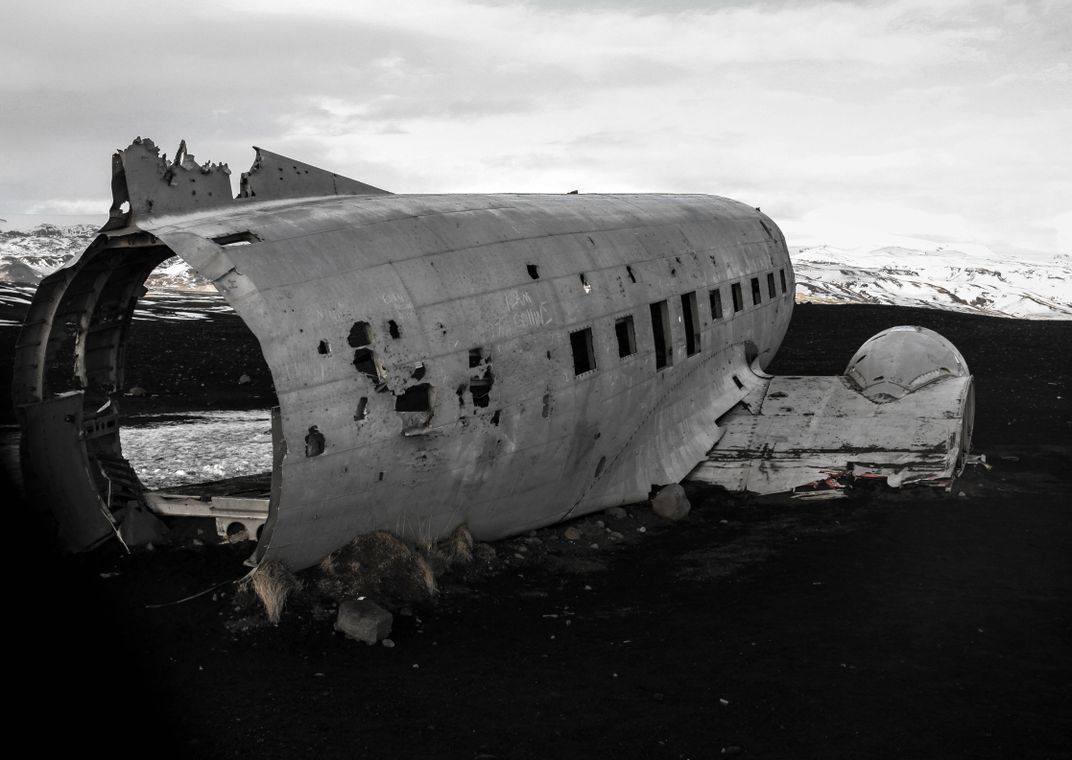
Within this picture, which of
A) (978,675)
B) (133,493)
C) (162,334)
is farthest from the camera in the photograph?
(162,334)

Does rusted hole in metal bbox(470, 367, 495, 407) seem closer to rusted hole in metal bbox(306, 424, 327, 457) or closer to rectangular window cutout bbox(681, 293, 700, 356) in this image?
rusted hole in metal bbox(306, 424, 327, 457)

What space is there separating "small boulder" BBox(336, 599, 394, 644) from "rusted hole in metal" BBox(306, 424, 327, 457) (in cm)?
204

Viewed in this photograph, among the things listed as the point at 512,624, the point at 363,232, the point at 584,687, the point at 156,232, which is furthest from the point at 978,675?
the point at 156,232

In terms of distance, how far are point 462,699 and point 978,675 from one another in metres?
6.12

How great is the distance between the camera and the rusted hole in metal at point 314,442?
467 inches

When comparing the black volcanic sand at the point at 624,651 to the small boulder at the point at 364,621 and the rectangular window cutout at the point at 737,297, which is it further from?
the rectangular window cutout at the point at 737,297

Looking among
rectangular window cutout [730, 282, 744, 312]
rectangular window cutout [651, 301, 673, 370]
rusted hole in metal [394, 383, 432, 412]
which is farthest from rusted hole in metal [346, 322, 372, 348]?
rectangular window cutout [730, 282, 744, 312]

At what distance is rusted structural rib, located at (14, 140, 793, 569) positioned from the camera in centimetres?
1216

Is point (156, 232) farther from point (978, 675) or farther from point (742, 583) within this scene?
point (978, 675)

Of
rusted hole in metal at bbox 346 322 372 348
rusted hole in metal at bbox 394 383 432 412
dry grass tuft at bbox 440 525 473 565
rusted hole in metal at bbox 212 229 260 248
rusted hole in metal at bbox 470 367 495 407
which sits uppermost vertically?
rusted hole in metal at bbox 212 229 260 248

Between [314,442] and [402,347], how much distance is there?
170 cm

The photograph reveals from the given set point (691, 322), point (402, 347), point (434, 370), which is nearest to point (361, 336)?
point (402, 347)

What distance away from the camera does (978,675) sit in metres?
11.6

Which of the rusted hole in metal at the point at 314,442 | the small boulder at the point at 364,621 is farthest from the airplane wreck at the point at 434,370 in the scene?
the small boulder at the point at 364,621
